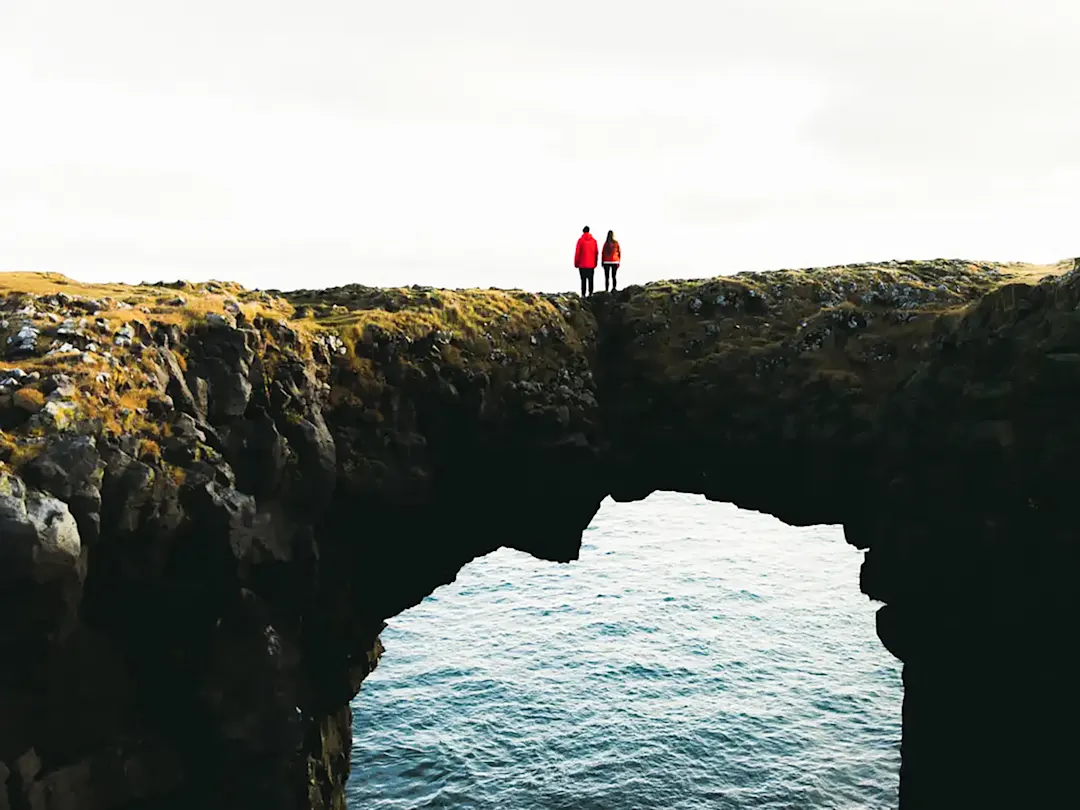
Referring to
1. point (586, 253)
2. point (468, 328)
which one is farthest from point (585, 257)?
point (468, 328)

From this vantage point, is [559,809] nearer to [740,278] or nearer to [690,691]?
[690,691]

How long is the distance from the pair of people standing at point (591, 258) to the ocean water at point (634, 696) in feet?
73.7

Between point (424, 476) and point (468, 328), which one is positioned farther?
point (468, 328)

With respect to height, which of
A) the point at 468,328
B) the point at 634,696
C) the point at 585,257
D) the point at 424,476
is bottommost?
the point at 634,696

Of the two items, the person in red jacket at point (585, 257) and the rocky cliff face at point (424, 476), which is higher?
the person in red jacket at point (585, 257)

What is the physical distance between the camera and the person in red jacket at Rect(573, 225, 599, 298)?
3753 centimetres

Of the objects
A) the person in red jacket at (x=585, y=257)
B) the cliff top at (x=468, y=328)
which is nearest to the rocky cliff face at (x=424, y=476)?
the cliff top at (x=468, y=328)

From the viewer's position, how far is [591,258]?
38031 mm

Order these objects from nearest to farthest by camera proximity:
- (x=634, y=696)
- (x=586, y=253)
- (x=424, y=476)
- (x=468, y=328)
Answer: (x=424, y=476) < (x=468, y=328) < (x=586, y=253) < (x=634, y=696)

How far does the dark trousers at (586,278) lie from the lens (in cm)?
3847

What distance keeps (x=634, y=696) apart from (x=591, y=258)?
24503 millimetres

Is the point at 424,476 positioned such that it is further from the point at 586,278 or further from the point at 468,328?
the point at 586,278

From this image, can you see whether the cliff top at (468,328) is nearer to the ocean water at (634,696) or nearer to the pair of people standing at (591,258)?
the pair of people standing at (591,258)

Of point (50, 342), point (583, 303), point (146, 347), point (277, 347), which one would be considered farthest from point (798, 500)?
point (50, 342)
